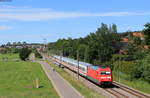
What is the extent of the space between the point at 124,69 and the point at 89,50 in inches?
1233

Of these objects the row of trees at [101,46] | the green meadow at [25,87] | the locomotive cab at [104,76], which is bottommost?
the green meadow at [25,87]

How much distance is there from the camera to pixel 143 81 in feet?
152

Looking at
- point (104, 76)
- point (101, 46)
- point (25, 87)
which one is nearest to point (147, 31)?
point (104, 76)

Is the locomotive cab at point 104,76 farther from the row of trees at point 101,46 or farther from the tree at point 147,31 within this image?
the row of trees at point 101,46

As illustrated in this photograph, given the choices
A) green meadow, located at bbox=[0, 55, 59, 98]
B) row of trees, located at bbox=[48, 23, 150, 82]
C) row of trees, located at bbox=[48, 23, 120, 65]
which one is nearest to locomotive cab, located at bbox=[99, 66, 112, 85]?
green meadow, located at bbox=[0, 55, 59, 98]

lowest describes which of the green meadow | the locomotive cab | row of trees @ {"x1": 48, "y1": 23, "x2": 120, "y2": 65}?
the green meadow

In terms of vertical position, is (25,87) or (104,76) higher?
(104,76)

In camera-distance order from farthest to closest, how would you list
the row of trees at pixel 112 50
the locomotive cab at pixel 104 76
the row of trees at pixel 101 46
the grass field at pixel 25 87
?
1. the row of trees at pixel 101 46
2. the row of trees at pixel 112 50
3. the locomotive cab at pixel 104 76
4. the grass field at pixel 25 87

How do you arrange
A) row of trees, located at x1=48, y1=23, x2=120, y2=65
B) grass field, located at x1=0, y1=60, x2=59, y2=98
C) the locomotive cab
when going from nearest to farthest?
grass field, located at x1=0, y1=60, x2=59, y2=98 < the locomotive cab < row of trees, located at x1=48, y1=23, x2=120, y2=65

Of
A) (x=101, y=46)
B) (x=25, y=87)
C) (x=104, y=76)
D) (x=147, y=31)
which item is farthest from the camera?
(x=101, y=46)

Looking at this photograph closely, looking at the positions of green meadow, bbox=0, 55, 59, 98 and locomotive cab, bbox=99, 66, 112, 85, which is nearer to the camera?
green meadow, bbox=0, 55, 59, 98

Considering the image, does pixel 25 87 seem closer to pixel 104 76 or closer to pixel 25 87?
pixel 25 87

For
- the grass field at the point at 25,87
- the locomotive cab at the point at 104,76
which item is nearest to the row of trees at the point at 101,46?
the grass field at the point at 25,87

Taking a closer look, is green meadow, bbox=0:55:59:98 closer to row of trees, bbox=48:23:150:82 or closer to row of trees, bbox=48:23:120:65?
row of trees, bbox=48:23:150:82
